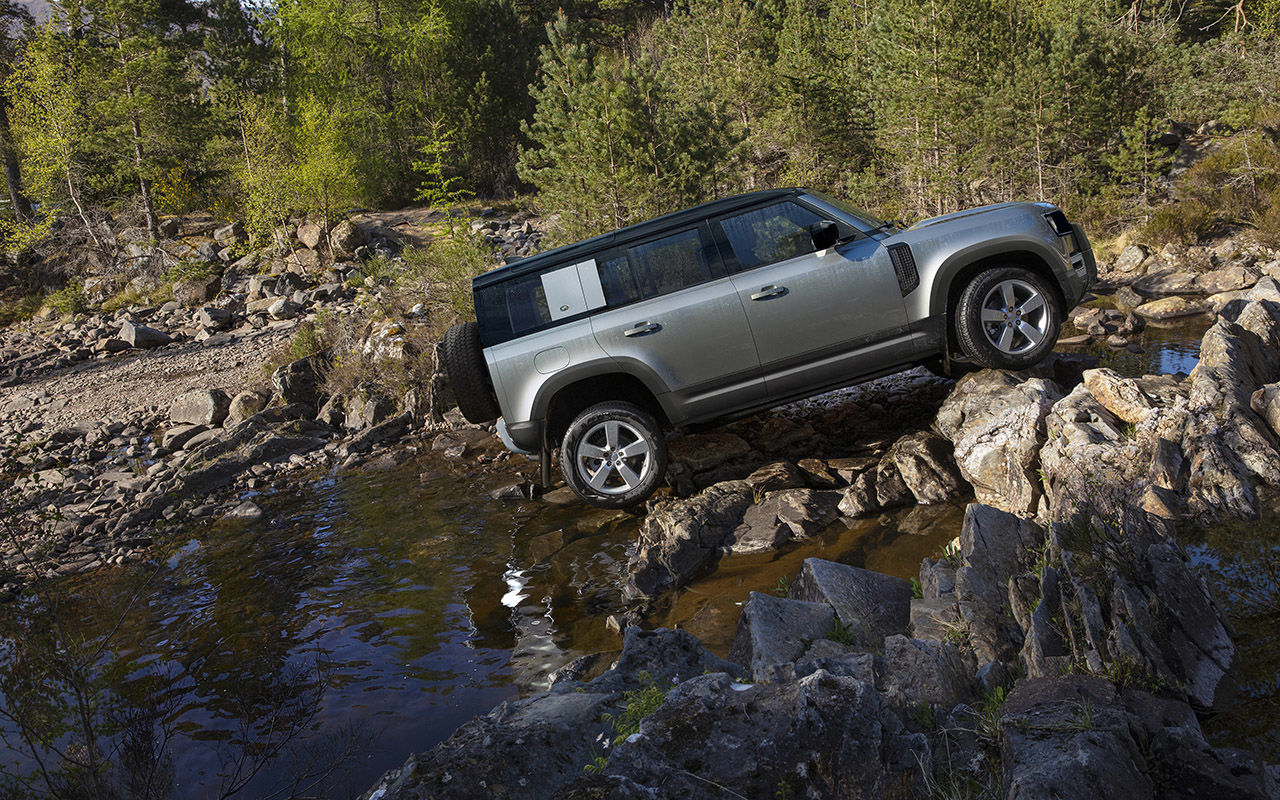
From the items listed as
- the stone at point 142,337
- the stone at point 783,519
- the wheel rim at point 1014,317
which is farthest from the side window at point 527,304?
the stone at point 142,337

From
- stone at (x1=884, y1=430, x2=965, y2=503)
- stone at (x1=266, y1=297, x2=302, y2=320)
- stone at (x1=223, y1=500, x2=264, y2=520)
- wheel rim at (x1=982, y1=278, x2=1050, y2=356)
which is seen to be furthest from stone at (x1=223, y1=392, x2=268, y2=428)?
wheel rim at (x1=982, y1=278, x2=1050, y2=356)

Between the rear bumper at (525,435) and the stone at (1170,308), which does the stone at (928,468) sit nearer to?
the rear bumper at (525,435)

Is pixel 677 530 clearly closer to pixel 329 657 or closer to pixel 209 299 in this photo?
pixel 329 657

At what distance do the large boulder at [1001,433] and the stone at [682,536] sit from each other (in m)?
1.74

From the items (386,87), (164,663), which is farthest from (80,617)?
(386,87)

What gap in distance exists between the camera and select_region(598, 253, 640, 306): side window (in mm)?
6496

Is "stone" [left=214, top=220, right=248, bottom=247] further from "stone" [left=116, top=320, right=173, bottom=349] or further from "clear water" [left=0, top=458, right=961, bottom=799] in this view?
"clear water" [left=0, top=458, right=961, bottom=799]

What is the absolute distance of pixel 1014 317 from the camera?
640 cm

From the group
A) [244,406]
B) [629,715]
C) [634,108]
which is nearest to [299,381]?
[244,406]

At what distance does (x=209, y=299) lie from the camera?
2475 cm

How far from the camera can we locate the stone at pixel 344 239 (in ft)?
84.3

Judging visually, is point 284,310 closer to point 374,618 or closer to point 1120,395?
point 374,618

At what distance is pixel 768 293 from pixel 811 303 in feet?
1.14

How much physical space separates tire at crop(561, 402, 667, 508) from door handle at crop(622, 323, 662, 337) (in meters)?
0.60
